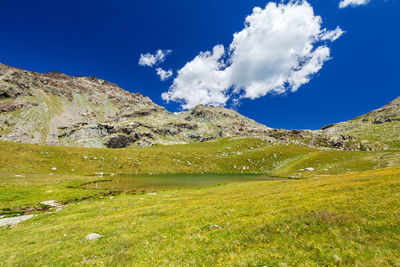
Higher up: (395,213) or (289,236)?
(395,213)

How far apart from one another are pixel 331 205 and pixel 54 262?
2298cm

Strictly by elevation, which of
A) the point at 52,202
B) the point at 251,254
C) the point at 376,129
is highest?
the point at 376,129

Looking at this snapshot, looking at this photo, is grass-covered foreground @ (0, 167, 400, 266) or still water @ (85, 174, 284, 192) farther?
still water @ (85, 174, 284, 192)

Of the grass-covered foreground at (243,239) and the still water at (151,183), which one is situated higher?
the grass-covered foreground at (243,239)

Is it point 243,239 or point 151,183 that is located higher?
point 243,239

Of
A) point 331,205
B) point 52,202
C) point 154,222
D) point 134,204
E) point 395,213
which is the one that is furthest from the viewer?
point 52,202

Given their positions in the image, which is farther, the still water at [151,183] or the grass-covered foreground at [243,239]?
the still water at [151,183]

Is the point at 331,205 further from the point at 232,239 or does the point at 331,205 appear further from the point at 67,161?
the point at 67,161

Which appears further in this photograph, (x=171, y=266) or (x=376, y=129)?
(x=376, y=129)

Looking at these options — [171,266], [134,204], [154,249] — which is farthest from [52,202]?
[171,266]

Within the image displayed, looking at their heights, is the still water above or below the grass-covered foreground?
below

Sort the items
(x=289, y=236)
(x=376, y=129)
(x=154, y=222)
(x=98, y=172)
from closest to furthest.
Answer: (x=289, y=236) → (x=154, y=222) → (x=98, y=172) → (x=376, y=129)

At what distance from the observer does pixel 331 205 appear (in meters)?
15.2

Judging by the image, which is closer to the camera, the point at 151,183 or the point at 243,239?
the point at 243,239
